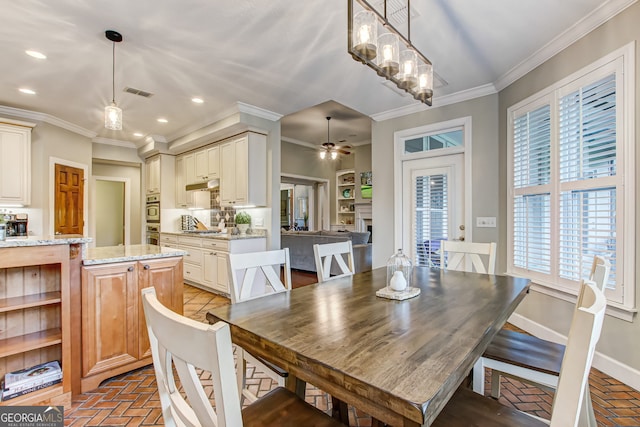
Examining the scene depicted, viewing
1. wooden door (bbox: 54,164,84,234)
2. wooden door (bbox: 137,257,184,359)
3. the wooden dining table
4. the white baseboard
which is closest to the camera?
the wooden dining table

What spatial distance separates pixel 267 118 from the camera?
4547 mm

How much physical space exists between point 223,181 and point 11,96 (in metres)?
2.78

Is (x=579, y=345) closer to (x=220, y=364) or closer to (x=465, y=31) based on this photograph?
(x=220, y=364)

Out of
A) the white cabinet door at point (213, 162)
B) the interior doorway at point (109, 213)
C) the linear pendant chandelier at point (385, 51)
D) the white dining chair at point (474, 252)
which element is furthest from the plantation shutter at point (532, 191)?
the interior doorway at point (109, 213)

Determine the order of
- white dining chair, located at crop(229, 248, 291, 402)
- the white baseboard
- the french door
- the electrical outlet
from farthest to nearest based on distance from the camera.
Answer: the french door < the electrical outlet < the white baseboard < white dining chair, located at crop(229, 248, 291, 402)

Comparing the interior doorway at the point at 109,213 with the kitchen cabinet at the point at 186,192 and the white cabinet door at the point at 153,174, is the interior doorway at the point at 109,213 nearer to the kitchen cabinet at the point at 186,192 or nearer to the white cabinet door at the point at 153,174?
the white cabinet door at the point at 153,174

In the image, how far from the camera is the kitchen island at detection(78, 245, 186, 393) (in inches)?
80.6

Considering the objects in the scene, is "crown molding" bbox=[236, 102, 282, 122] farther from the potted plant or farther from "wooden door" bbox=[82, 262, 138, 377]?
"wooden door" bbox=[82, 262, 138, 377]

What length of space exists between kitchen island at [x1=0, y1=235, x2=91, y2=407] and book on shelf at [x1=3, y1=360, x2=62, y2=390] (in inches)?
1.9

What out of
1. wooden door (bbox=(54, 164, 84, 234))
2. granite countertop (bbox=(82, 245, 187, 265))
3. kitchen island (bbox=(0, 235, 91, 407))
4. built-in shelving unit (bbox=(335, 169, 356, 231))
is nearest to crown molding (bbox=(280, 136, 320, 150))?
built-in shelving unit (bbox=(335, 169, 356, 231))

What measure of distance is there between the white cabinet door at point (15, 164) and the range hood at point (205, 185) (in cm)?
222

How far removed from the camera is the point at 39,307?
204 centimetres

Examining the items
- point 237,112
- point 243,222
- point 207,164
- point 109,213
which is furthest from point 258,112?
point 109,213

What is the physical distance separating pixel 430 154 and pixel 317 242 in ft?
8.54
